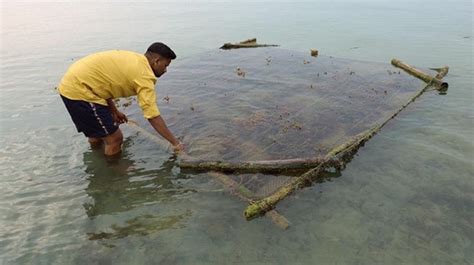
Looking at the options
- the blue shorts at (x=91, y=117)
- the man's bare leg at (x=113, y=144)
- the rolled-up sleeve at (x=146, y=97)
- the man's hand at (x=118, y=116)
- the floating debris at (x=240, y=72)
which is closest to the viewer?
the rolled-up sleeve at (x=146, y=97)

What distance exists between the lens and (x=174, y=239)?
503cm

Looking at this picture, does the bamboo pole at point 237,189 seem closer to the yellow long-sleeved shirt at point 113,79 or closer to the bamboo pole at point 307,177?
the bamboo pole at point 307,177

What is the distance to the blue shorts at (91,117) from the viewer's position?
19.7 ft

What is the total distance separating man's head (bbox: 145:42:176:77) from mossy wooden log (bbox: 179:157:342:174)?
179cm

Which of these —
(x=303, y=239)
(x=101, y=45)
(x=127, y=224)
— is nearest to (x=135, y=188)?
(x=127, y=224)

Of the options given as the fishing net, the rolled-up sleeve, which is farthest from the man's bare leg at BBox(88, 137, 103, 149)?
the rolled-up sleeve

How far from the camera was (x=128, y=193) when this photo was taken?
6.04m

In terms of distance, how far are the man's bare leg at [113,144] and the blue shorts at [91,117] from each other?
0.24m

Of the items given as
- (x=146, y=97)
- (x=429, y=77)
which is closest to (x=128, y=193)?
(x=146, y=97)

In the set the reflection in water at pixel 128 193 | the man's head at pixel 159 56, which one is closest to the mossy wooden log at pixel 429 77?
the reflection in water at pixel 128 193

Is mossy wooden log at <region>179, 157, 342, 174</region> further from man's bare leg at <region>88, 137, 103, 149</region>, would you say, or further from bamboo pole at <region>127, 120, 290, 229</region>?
man's bare leg at <region>88, 137, 103, 149</region>

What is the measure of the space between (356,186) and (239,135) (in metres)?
2.73

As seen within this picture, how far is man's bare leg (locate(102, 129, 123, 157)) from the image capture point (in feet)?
22.1

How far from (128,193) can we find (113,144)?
1.29 metres
